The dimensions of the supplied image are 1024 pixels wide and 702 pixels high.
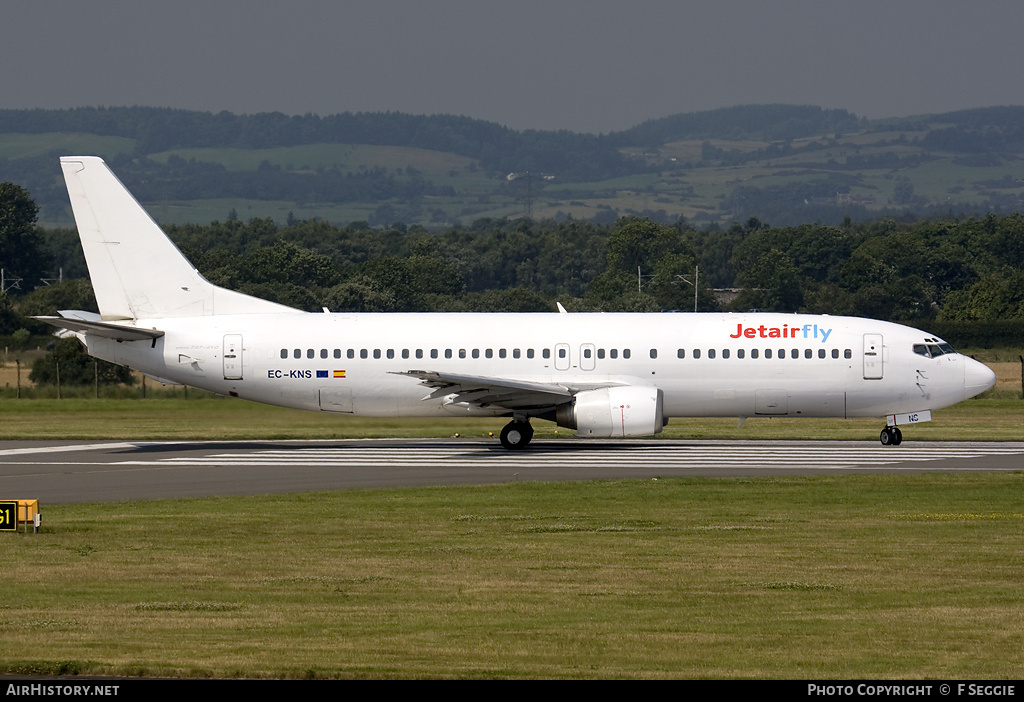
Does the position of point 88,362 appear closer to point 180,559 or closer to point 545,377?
point 545,377

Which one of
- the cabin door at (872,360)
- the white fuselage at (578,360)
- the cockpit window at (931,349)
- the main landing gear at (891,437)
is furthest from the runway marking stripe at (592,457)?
the cockpit window at (931,349)

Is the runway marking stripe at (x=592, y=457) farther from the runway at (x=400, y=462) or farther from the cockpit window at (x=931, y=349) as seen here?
the cockpit window at (x=931, y=349)

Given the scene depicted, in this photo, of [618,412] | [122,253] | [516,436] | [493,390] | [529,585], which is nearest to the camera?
[529,585]

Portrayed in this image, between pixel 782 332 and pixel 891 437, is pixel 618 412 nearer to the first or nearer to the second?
pixel 782 332

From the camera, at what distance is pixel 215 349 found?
37406 millimetres

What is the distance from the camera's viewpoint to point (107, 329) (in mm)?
36344

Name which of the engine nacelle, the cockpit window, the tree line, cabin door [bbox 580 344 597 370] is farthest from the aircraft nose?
the tree line

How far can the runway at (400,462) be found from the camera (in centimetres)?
2827

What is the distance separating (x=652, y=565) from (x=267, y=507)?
9.04m

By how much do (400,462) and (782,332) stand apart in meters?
11.7

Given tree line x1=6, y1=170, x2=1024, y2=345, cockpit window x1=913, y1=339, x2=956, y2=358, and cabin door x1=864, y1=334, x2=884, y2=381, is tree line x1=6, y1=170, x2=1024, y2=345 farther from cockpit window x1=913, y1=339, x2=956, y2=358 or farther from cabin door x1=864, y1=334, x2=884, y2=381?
cabin door x1=864, y1=334, x2=884, y2=381

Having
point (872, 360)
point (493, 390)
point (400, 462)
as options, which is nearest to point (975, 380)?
point (872, 360)

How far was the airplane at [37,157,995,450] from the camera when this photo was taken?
36781 mm
